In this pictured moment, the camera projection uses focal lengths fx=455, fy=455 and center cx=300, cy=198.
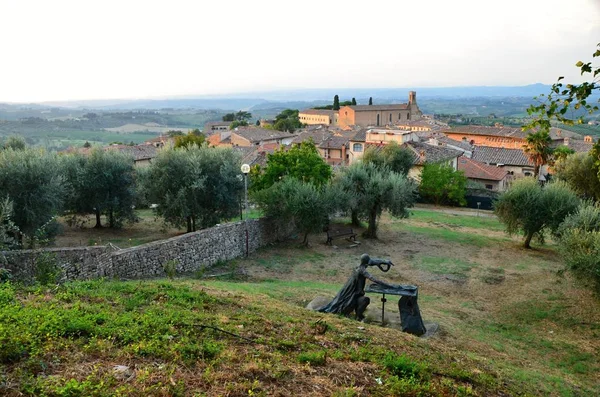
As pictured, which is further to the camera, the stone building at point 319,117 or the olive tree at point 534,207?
the stone building at point 319,117

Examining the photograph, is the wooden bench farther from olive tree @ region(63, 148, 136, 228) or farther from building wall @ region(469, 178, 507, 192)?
building wall @ region(469, 178, 507, 192)

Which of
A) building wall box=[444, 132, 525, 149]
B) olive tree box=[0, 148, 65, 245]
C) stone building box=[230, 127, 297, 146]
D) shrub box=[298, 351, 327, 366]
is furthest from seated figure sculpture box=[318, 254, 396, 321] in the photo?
building wall box=[444, 132, 525, 149]

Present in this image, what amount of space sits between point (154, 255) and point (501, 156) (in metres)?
54.5

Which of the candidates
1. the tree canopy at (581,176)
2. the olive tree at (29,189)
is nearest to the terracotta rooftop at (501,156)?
the tree canopy at (581,176)

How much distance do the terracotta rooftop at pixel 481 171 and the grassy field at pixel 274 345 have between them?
36031 mm

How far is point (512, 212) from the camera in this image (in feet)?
80.0

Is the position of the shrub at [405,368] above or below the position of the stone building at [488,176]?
above

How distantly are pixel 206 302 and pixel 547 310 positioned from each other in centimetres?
1182

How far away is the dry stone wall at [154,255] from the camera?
11992 millimetres

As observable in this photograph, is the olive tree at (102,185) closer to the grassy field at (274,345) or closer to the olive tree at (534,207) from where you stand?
the grassy field at (274,345)

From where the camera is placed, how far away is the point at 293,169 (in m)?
28.0

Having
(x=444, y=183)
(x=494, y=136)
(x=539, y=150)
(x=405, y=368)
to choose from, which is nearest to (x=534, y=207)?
(x=444, y=183)

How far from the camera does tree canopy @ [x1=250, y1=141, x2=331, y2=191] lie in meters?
27.8

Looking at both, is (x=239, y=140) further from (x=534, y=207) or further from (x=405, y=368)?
(x=405, y=368)
